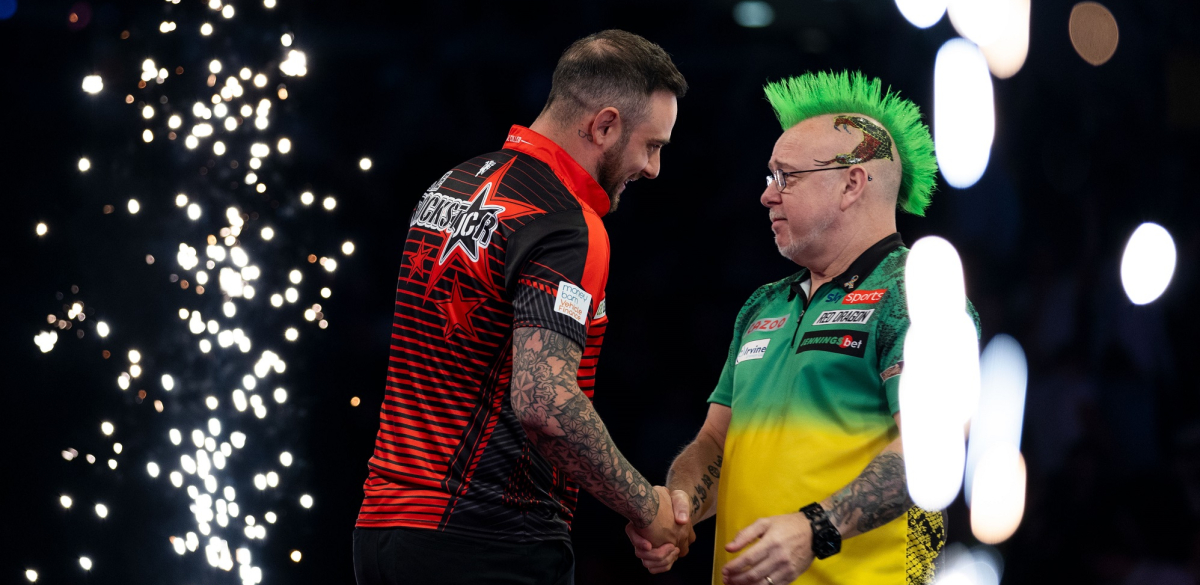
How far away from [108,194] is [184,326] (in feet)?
1.85

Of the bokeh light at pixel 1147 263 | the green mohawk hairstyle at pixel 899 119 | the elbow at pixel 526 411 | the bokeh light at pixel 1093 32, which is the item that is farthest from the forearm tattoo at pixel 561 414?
the bokeh light at pixel 1093 32

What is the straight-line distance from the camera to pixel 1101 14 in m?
3.32

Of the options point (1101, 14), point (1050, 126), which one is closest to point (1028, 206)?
point (1050, 126)

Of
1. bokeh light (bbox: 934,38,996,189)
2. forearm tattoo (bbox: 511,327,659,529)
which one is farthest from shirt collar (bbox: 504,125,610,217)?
bokeh light (bbox: 934,38,996,189)

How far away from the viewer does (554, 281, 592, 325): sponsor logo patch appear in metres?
1.30

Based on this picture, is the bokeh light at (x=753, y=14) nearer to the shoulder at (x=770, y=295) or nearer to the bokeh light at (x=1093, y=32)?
the bokeh light at (x=1093, y=32)

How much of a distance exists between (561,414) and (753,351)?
687 mm

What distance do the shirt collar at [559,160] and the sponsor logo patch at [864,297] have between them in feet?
1.79

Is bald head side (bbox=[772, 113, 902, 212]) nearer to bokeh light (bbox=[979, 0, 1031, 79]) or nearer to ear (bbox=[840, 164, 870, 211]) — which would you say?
ear (bbox=[840, 164, 870, 211])

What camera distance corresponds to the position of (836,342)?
1.64m

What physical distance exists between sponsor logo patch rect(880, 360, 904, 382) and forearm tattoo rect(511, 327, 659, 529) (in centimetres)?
Result: 53

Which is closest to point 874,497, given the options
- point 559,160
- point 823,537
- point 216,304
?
point 823,537

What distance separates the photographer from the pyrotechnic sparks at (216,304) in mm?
2926

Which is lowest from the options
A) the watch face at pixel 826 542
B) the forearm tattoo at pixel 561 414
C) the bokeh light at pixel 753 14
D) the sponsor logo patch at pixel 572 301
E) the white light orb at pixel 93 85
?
the watch face at pixel 826 542
